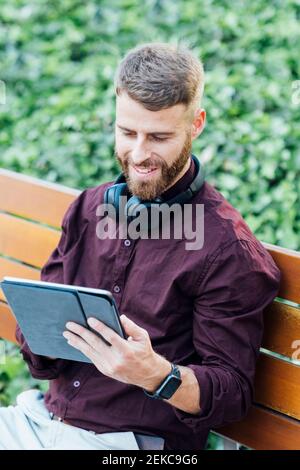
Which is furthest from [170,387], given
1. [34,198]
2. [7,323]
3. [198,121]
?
[7,323]

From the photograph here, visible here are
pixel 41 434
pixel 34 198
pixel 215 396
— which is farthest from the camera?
pixel 34 198

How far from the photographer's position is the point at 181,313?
2.40 m

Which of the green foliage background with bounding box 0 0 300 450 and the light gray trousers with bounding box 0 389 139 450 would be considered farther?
the green foliage background with bounding box 0 0 300 450

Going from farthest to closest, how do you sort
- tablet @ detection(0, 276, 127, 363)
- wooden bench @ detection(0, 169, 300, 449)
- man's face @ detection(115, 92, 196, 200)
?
wooden bench @ detection(0, 169, 300, 449)
man's face @ detection(115, 92, 196, 200)
tablet @ detection(0, 276, 127, 363)

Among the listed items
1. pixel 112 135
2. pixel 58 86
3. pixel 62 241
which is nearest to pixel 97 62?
pixel 58 86

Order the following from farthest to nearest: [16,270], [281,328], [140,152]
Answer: [16,270]
[281,328]
[140,152]

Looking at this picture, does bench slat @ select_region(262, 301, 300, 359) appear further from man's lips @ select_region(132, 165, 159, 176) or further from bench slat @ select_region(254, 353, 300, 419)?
man's lips @ select_region(132, 165, 159, 176)

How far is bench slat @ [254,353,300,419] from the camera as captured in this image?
247 centimetres

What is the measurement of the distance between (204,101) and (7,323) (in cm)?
163

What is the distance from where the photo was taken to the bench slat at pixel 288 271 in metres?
2.42

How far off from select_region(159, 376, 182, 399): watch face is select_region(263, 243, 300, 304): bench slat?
1.51 feet

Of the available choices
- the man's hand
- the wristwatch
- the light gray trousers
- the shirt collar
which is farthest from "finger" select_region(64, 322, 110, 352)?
the shirt collar

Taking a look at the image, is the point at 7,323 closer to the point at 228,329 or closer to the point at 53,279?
the point at 53,279

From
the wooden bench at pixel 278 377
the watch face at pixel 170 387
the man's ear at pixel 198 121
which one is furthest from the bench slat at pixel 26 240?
the watch face at pixel 170 387
